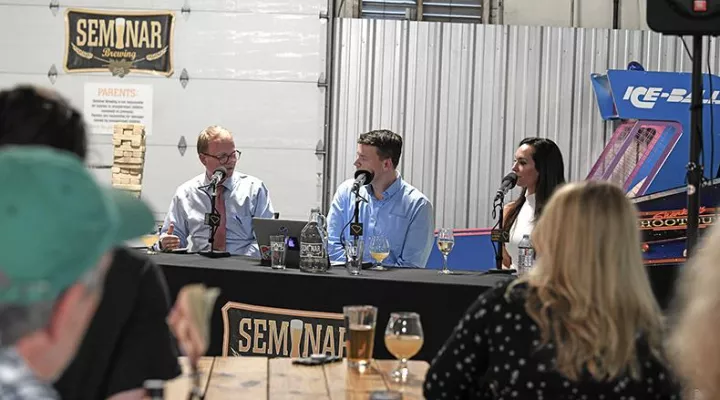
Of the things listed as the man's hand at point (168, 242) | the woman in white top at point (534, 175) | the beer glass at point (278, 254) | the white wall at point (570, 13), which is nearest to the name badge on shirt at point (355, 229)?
the beer glass at point (278, 254)

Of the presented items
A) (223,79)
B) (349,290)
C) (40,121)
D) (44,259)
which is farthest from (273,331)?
(44,259)

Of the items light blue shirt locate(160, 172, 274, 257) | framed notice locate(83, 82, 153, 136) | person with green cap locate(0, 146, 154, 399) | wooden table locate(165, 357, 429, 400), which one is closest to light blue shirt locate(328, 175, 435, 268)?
light blue shirt locate(160, 172, 274, 257)

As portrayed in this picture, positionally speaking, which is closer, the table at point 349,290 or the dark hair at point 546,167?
the table at point 349,290

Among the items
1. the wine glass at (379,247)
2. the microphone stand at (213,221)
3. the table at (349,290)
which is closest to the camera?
the table at (349,290)

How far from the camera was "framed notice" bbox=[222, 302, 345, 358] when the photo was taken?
4.36 m

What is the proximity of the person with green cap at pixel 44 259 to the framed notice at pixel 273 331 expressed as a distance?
143 inches

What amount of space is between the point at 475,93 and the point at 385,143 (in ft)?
7.65

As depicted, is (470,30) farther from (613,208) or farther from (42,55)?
(613,208)

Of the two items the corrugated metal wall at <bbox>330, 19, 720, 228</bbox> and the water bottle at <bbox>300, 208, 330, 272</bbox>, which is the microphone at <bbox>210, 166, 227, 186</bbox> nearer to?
the water bottle at <bbox>300, 208, 330, 272</bbox>

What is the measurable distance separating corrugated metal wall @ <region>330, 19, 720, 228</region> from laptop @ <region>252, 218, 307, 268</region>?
2474 mm

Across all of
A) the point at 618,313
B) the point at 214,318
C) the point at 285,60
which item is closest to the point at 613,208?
the point at 618,313

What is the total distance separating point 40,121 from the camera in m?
1.48

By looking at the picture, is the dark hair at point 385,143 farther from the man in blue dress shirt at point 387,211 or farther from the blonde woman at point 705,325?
the blonde woman at point 705,325

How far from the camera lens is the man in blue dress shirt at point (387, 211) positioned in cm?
540
